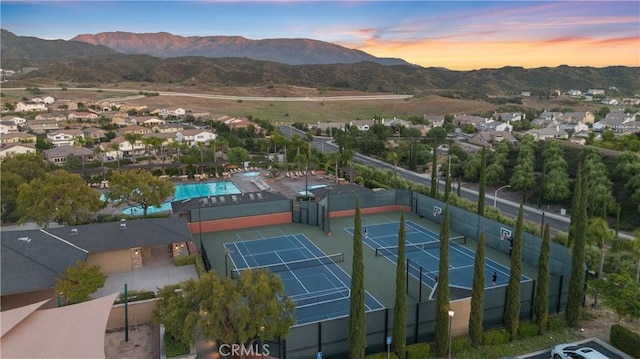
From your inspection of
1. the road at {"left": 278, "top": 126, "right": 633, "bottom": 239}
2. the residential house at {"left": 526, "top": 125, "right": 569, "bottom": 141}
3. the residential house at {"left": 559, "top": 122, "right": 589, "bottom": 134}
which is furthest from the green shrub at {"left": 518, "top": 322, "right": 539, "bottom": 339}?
the residential house at {"left": 559, "top": 122, "right": 589, "bottom": 134}

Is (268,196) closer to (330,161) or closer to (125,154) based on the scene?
(330,161)

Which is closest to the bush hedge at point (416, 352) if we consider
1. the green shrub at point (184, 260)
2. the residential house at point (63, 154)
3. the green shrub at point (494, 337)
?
the green shrub at point (494, 337)

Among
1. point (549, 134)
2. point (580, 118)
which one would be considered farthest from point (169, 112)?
point (580, 118)

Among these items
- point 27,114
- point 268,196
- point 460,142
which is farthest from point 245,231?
point 27,114

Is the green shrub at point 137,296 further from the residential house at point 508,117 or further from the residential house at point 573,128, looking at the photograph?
the residential house at point 508,117

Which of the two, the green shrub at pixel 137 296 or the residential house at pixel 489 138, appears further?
the residential house at pixel 489 138

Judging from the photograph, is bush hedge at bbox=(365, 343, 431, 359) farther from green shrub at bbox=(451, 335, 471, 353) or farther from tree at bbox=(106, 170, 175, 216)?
tree at bbox=(106, 170, 175, 216)
